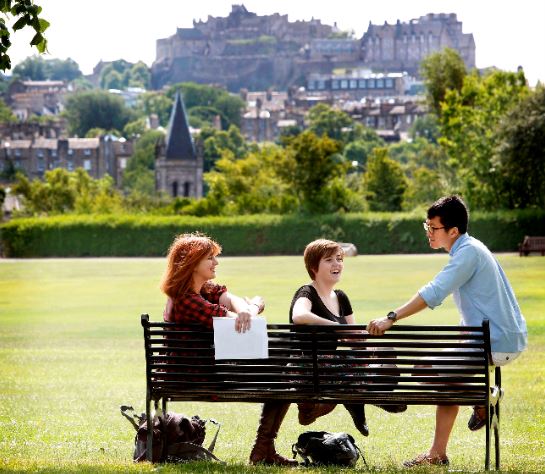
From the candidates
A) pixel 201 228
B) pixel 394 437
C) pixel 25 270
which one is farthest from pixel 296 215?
pixel 394 437

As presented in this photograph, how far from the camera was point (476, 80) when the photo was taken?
8038cm

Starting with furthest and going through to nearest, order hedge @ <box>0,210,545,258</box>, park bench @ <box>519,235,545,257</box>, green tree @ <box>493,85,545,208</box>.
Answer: hedge @ <box>0,210,545,258</box> → green tree @ <box>493,85,545,208</box> → park bench @ <box>519,235,545,257</box>

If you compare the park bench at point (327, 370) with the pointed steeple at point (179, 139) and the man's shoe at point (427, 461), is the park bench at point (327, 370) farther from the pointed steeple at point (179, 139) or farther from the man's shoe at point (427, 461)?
the pointed steeple at point (179, 139)

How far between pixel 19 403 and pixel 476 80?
69470 millimetres

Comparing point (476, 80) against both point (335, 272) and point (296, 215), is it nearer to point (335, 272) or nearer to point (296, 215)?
point (296, 215)

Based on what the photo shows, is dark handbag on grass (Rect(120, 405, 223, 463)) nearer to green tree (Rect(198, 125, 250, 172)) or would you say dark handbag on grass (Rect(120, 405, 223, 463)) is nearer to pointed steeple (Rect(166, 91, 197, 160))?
pointed steeple (Rect(166, 91, 197, 160))

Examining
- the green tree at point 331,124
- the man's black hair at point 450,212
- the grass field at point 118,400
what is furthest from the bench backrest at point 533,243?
the green tree at point 331,124

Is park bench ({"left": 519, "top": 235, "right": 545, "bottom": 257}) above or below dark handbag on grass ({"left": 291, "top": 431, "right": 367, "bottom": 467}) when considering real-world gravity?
below

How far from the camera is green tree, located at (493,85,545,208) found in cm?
6325

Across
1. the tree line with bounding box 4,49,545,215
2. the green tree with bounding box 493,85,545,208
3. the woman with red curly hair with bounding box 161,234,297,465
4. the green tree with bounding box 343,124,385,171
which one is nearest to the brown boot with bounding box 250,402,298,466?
the woman with red curly hair with bounding box 161,234,297,465

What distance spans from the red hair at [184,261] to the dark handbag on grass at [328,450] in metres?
1.11

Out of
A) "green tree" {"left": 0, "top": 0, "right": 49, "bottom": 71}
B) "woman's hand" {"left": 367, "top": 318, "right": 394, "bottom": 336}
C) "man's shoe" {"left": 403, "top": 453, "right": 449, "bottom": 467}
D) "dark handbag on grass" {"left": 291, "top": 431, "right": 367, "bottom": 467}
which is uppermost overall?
Result: "green tree" {"left": 0, "top": 0, "right": 49, "bottom": 71}

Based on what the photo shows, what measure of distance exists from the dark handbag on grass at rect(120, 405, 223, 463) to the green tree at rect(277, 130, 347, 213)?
7083 centimetres

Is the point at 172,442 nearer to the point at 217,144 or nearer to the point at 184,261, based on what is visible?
the point at 184,261
